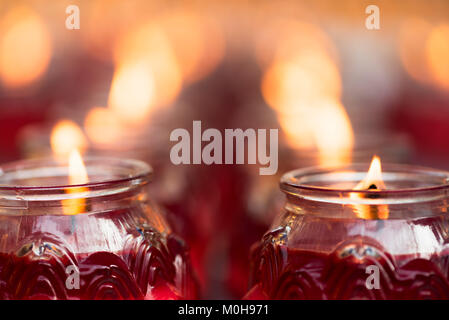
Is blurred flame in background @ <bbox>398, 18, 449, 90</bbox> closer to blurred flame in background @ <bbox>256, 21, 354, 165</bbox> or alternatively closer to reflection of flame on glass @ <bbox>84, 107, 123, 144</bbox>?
blurred flame in background @ <bbox>256, 21, 354, 165</bbox>

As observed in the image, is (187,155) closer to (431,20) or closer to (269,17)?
(431,20)

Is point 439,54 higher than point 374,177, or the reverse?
point 439,54

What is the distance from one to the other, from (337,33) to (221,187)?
7.27 feet

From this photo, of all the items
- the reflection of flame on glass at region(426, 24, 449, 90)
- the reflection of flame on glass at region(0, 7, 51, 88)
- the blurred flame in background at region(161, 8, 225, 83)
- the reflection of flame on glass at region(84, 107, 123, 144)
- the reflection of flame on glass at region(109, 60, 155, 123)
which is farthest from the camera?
the blurred flame in background at region(161, 8, 225, 83)

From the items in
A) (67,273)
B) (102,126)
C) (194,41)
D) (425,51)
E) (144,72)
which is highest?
(194,41)

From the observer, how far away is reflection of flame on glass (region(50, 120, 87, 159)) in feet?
3.41

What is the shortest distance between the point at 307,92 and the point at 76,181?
4.73 ft

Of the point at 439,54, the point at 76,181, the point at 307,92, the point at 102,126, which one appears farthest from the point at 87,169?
the point at 439,54

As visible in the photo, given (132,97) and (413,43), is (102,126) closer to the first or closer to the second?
(132,97)

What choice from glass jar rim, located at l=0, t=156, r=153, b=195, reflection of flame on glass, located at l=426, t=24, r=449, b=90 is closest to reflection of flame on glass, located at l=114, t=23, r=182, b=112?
glass jar rim, located at l=0, t=156, r=153, b=195

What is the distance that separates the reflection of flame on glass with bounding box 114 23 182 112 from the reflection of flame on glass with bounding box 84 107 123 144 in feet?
0.13

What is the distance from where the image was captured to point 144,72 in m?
1.93

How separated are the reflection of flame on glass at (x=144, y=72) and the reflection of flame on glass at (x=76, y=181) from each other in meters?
0.64

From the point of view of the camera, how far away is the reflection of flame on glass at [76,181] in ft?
1.84
